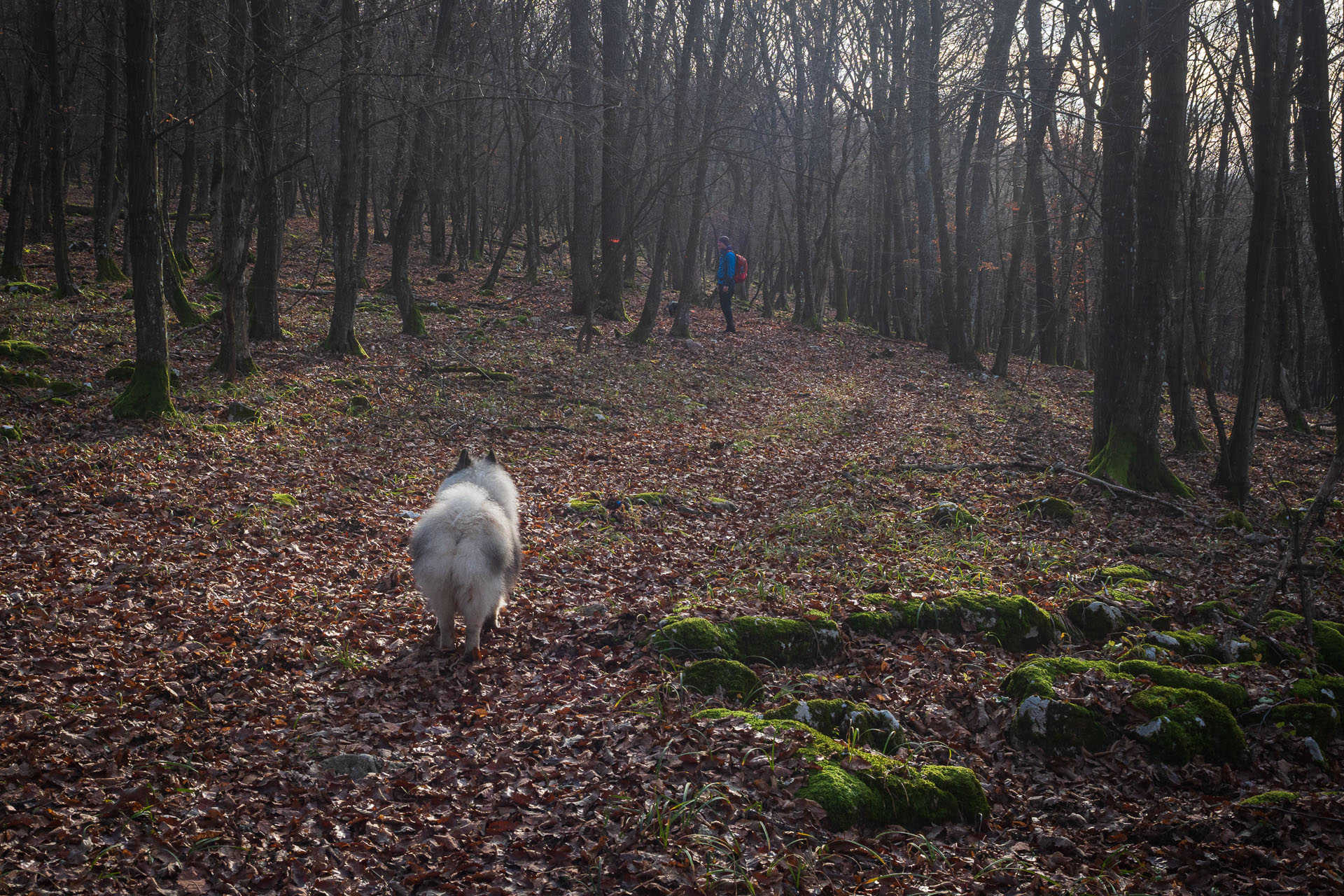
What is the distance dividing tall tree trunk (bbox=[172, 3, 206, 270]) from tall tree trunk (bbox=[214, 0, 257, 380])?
2.06 feet

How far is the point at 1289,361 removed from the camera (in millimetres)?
18188

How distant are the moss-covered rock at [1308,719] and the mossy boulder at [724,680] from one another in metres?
3.43

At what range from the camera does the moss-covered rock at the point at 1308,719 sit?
16.1 feet

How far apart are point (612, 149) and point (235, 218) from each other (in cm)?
1032

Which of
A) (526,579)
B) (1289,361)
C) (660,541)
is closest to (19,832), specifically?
(526,579)

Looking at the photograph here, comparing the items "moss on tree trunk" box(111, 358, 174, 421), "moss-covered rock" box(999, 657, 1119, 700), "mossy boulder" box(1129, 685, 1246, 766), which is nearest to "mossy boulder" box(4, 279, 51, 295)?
"moss on tree trunk" box(111, 358, 174, 421)

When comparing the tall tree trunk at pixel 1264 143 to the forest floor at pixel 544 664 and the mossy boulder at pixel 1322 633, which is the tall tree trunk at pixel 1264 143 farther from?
the mossy boulder at pixel 1322 633

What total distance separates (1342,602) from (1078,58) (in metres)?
15.4

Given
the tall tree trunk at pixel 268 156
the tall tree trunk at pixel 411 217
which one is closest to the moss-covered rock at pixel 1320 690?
the tall tree trunk at pixel 268 156

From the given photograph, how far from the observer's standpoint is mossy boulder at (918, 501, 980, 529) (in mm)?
9453

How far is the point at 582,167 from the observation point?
21359 mm

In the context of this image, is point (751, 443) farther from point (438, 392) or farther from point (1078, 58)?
point (1078, 58)

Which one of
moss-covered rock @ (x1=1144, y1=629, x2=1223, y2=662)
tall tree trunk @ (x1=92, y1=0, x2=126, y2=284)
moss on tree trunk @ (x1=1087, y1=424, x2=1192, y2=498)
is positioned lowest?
moss-covered rock @ (x1=1144, y1=629, x2=1223, y2=662)

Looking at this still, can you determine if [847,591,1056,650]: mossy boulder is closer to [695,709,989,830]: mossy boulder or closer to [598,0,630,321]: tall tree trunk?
[695,709,989,830]: mossy boulder
